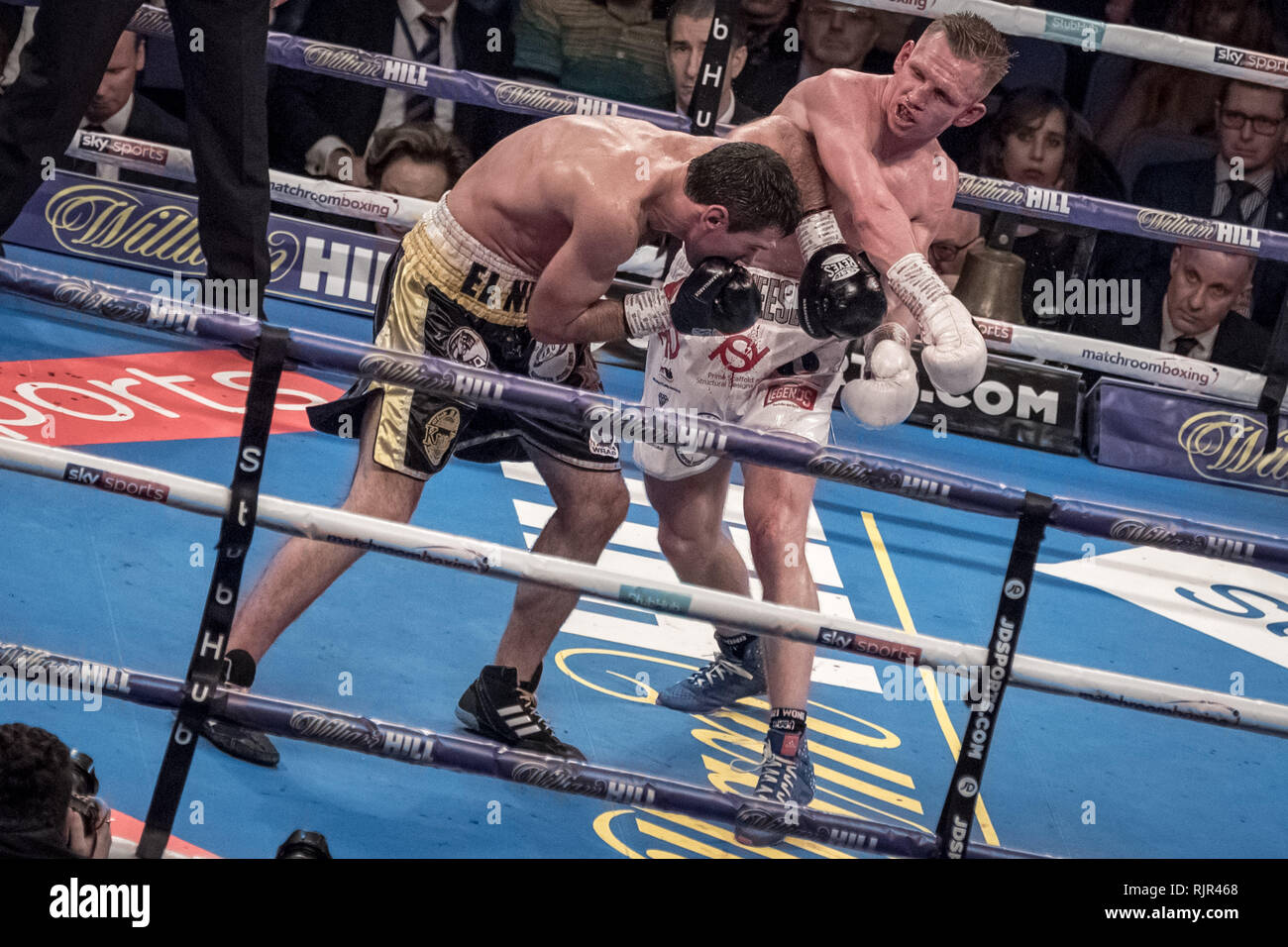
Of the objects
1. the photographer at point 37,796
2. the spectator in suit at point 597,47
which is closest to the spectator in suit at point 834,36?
the spectator in suit at point 597,47

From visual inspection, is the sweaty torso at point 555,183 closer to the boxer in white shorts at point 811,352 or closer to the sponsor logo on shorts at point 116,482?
the boxer in white shorts at point 811,352

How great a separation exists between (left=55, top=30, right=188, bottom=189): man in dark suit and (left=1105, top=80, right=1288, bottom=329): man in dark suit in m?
3.76

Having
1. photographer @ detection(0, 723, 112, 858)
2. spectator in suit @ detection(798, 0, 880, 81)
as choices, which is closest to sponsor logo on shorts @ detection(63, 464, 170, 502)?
photographer @ detection(0, 723, 112, 858)

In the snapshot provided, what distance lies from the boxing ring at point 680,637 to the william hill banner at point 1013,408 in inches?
3.9

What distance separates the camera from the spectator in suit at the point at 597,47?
218 inches

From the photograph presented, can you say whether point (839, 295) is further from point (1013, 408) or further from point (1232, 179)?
point (1232, 179)

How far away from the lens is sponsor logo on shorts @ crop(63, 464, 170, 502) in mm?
1920

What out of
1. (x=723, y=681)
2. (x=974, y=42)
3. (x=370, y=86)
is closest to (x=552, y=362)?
(x=723, y=681)

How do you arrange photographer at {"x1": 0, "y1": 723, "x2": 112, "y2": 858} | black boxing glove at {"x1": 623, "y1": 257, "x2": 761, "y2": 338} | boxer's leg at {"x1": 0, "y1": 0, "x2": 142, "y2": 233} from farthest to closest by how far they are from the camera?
boxer's leg at {"x1": 0, "y1": 0, "x2": 142, "y2": 233} → black boxing glove at {"x1": 623, "y1": 257, "x2": 761, "y2": 338} → photographer at {"x1": 0, "y1": 723, "x2": 112, "y2": 858}

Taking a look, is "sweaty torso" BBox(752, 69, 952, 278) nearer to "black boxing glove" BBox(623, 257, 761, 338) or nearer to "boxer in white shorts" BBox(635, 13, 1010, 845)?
"boxer in white shorts" BBox(635, 13, 1010, 845)

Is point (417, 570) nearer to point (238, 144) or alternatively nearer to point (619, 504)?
point (619, 504)

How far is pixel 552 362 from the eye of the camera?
288cm
